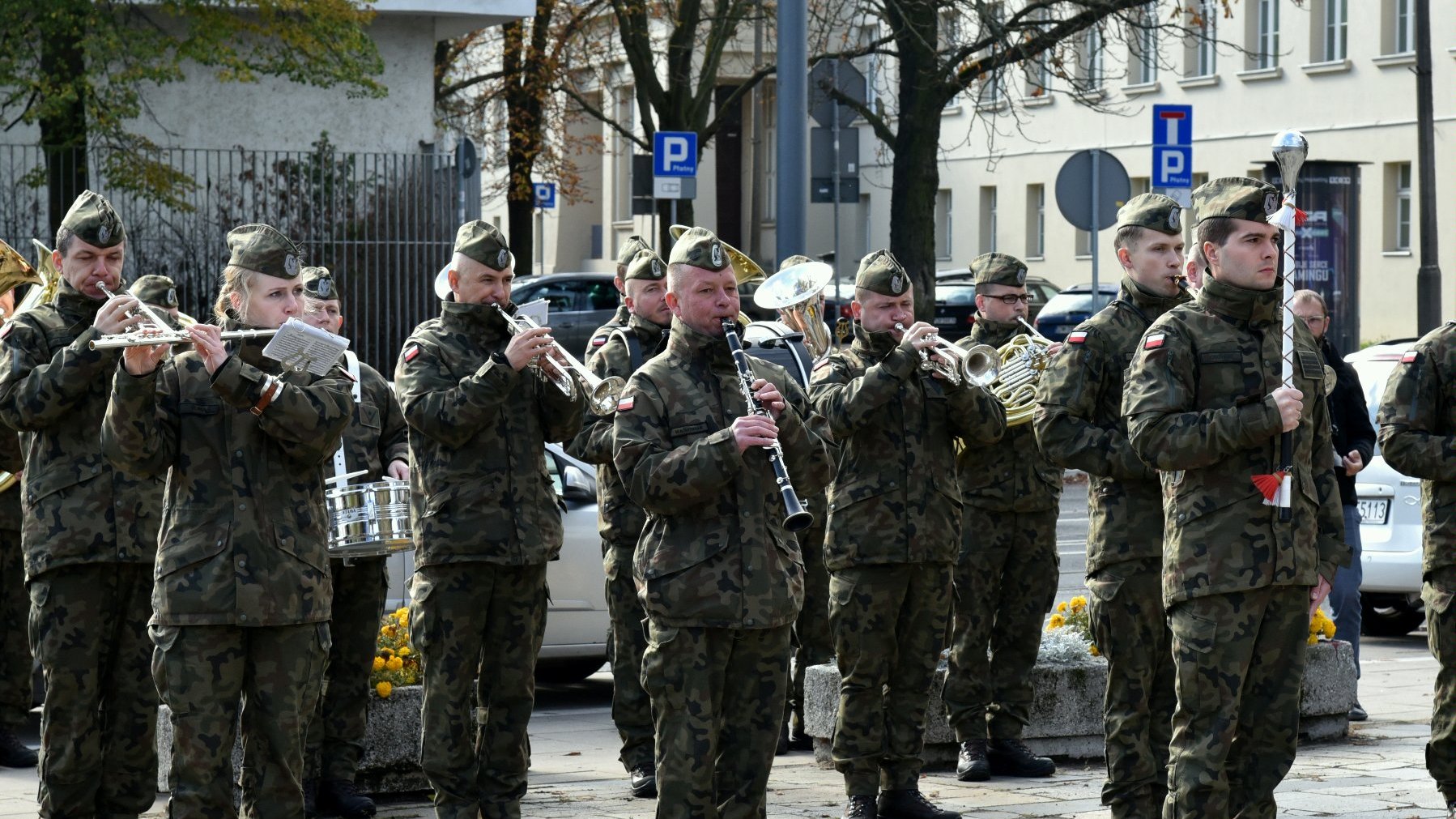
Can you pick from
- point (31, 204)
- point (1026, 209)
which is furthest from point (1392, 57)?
point (31, 204)

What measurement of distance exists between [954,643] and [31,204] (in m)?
12.4

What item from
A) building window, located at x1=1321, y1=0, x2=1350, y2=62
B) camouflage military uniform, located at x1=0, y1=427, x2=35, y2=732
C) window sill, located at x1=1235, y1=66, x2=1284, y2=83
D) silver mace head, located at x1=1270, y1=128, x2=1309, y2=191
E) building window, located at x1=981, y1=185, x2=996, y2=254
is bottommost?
camouflage military uniform, located at x1=0, y1=427, x2=35, y2=732

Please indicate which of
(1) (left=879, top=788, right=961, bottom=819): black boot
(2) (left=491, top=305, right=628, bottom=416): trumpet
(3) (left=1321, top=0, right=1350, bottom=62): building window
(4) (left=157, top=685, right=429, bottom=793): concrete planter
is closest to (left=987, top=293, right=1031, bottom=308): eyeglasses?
(1) (left=879, top=788, right=961, bottom=819): black boot

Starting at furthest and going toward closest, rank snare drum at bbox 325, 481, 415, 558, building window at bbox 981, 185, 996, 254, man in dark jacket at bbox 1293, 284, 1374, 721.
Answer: building window at bbox 981, 185, 996, 254 < man in dark jacket at bbox 1293, 284, 1374, 721 < snare drum at bbox 325, 481, 415, 558

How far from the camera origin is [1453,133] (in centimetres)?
3512

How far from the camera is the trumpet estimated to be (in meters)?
7.31

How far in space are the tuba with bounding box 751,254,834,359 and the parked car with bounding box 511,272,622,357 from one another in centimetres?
1886

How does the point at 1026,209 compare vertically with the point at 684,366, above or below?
above

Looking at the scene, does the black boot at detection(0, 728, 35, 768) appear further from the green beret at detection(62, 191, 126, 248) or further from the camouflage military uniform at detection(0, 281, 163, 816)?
the green beret at detection(62, 191, 126, 248)

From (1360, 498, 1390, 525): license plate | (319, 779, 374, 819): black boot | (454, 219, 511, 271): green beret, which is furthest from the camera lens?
(1360, 498, 1390, 525): license plate

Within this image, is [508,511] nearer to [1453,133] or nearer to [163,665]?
[163,665]

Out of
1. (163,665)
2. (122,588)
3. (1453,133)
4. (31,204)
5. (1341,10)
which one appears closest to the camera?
(163,665)

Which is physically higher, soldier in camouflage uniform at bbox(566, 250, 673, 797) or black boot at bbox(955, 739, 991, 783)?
soldier in camouflage uniform at bbox(566, 250, 673, 797)

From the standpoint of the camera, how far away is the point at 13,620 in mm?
9078
